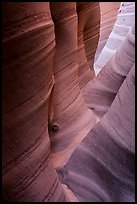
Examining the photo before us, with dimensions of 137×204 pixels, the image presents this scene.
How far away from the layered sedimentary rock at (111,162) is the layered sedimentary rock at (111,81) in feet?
1.33

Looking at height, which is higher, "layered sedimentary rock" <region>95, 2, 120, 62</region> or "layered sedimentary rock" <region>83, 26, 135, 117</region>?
"layered sedimentary rock" <region>83, 26, 135, 117</region>

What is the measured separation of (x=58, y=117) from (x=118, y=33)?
65.0 inches

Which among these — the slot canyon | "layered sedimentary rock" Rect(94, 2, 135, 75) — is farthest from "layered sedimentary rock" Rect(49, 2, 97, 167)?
"layered sedimentary rock" Rect(94, 2, 135, 75)

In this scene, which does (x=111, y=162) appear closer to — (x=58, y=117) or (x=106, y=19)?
(x=58, y=117)

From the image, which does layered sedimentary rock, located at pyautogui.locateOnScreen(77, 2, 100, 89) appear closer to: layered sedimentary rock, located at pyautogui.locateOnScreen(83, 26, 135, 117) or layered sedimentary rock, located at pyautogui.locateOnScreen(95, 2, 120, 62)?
layered sedimentary rock, located at pyautogui.locateOnScreen(83, 26, 135, 117)

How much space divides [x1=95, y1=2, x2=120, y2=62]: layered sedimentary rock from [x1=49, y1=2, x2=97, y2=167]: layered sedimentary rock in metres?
1.55

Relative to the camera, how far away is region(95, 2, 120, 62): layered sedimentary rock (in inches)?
100

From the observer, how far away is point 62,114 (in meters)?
0.98

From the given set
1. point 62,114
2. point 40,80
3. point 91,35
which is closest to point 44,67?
point 40,80

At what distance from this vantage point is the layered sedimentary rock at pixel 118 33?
7.45 feet

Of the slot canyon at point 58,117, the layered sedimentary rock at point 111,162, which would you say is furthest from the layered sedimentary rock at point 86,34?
the layered sedimentary rock at point 111,162

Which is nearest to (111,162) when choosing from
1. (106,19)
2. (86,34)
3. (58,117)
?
(58,117)

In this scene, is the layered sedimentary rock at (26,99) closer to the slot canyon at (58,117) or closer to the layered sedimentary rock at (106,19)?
the slot canyon at (58,117)

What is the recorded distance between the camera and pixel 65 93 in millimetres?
986
